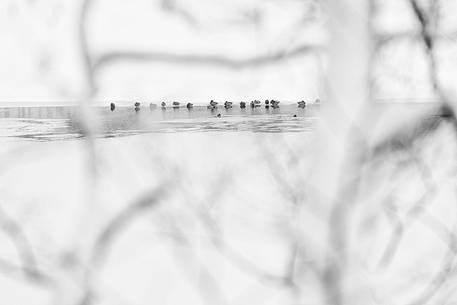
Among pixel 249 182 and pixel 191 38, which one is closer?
pixel 191 38

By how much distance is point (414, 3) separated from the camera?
1.01 meters

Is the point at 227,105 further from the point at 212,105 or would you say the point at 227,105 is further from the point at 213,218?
the point at 213,218

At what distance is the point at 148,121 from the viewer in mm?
1215

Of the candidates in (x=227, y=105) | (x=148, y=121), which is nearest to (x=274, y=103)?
(x=227, y=105)

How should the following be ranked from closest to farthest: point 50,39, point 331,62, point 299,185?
1. point 331,62
2. point 50,39
3. point 299,185

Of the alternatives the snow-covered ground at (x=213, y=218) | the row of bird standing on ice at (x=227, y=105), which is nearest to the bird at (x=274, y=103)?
the row of bird standing on ice at (x=227, y=105)

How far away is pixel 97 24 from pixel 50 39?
123 millimetres

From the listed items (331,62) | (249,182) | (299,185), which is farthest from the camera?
(249,182)

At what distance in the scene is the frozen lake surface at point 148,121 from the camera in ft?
3.86

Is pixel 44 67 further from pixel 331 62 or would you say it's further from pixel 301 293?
pixel 301 293

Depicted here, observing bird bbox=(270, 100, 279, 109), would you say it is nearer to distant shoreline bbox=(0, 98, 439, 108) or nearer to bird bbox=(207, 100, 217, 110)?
distant shoreline bbox=(0, 98, 439, 108)

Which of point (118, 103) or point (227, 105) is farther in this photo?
point (227, 105)

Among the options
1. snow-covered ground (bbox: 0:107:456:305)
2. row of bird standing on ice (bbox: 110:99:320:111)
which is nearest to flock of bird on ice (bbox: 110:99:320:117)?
row of bird standing on ice (bbox: 110:99:320:111)

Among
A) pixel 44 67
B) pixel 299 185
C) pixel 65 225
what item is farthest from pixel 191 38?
pixel 65 225
